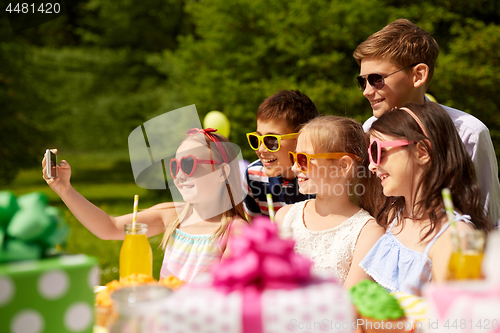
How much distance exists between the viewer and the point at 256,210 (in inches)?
137

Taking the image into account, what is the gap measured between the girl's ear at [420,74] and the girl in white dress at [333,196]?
2.55 ft

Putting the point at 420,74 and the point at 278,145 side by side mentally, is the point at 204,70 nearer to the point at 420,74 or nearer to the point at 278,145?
the point at 278,145

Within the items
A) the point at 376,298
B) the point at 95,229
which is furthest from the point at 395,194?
the point at 95,229

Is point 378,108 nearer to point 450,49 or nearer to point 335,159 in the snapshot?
point 335,159

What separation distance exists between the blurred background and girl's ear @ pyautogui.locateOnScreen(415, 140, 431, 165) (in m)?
3.93

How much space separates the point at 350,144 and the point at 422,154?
1.68 ft

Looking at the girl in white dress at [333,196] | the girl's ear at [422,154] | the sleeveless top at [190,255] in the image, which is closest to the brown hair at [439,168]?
the girl's ear at [422,154]

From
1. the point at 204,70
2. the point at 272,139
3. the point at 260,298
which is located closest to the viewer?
the point at 260,298

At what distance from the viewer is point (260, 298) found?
103 centimetres

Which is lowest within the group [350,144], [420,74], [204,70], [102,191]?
[102,191]

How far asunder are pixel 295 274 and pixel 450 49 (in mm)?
11025

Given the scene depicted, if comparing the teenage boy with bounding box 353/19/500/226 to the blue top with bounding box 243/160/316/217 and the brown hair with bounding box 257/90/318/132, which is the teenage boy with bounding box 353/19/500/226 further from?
the blue top with bounding box 243/160/316/217

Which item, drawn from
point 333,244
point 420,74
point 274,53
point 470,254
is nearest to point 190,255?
point 333,244

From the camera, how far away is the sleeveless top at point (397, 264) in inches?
78.1
